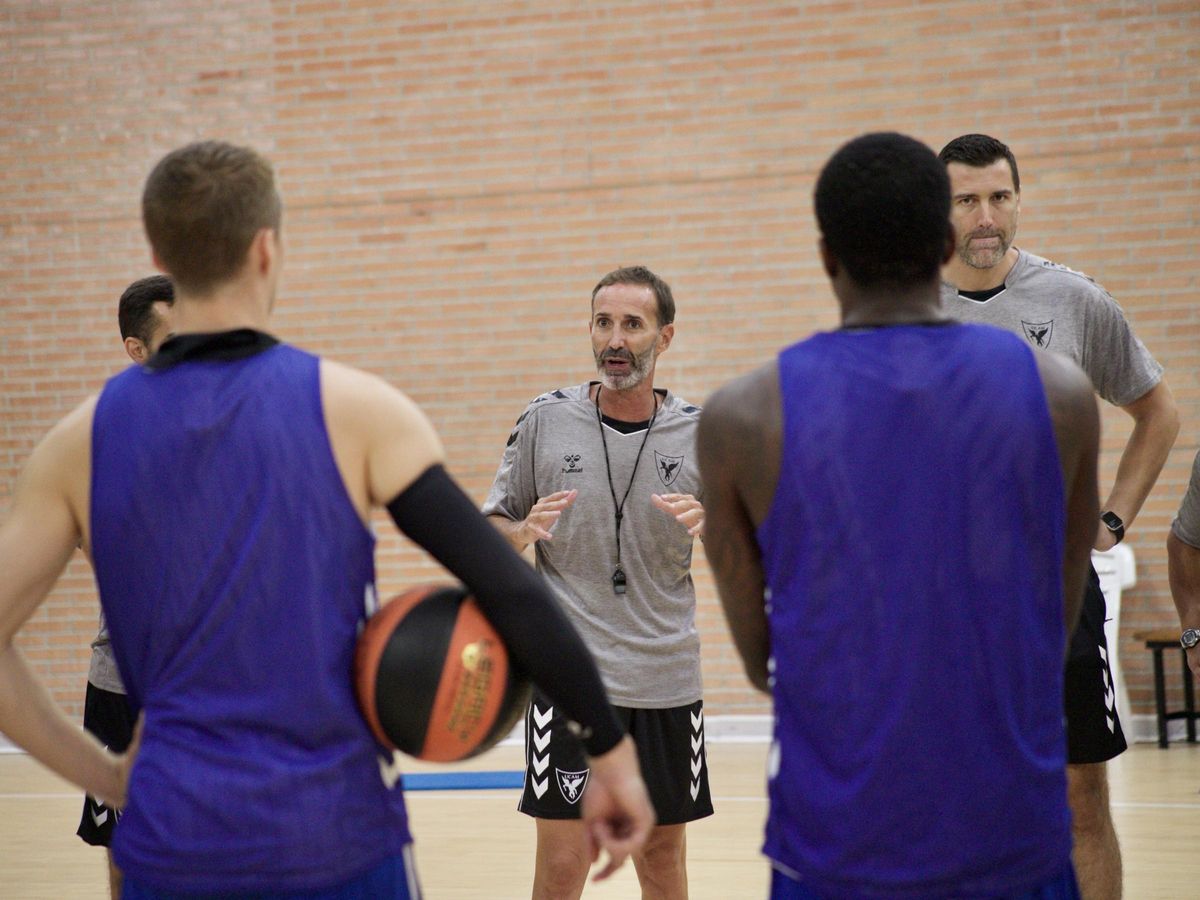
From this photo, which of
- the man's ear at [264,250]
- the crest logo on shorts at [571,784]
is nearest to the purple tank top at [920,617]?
the man's ear at [264,250]

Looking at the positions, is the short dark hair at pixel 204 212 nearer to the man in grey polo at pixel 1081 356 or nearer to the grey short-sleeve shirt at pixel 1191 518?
the man in grey polo at pixel 1081 356

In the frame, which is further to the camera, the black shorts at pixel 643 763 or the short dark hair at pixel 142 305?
the black shorts at pixel 643 763

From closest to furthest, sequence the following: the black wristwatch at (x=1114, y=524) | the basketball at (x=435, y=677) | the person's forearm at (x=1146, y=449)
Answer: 1. the basketball at (x=435, y=677)
2. the black wristwatch at (x=1114, y=524)
3. the person's forearm at (x=1146, y=449)

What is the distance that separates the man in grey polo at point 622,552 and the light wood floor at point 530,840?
1.39 m

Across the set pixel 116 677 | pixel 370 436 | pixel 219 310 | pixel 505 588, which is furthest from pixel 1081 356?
pixel 116 677

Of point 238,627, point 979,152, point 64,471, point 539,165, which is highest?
point 539,165

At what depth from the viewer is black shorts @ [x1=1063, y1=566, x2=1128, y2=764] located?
10.6 feet

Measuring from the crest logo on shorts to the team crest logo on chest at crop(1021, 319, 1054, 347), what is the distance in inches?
66.1

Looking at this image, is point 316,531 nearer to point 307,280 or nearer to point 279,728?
point 279,728

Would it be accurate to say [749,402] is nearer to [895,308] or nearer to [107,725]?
[895,308]

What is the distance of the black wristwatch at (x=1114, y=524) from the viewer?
3.34 metres

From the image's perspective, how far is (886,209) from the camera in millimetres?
1798

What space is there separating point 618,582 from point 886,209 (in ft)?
7.46

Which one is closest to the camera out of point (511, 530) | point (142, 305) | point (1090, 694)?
point (1090, 694)
